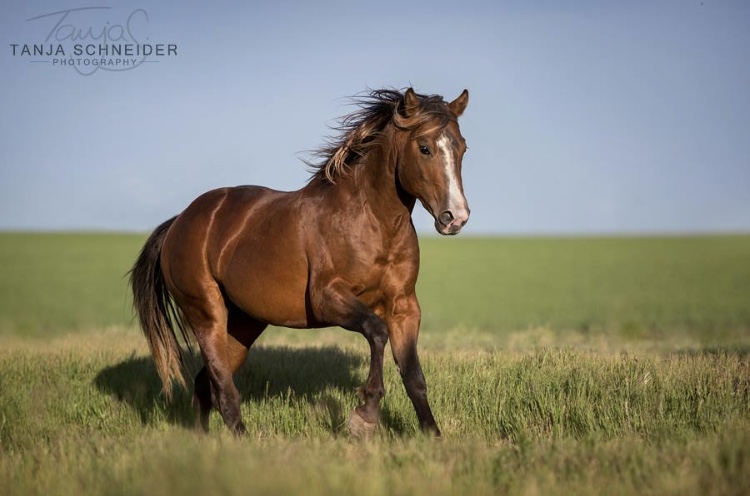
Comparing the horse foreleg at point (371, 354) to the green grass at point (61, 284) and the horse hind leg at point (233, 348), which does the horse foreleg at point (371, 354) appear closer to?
the horse hind leg at point (233, 348)

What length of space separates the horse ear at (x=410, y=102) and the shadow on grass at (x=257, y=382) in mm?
2784

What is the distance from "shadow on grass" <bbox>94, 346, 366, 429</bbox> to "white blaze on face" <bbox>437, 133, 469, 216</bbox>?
255 centimetres

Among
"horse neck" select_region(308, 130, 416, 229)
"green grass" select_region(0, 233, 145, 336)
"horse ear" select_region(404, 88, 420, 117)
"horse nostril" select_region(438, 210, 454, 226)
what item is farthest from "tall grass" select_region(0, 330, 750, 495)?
"horse ear" select_region(404, 88, 420, 117)

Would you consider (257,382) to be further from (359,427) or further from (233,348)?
(359,427)

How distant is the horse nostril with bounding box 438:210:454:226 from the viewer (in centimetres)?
509

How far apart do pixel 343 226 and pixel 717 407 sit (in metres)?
3.13

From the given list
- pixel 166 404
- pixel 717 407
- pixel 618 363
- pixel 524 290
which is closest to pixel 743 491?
pixel 717 407

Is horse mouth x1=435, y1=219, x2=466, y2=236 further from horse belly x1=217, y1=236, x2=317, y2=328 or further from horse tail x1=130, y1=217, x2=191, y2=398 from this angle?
horse tail x1=130, y1=217, x2=191, y2=398

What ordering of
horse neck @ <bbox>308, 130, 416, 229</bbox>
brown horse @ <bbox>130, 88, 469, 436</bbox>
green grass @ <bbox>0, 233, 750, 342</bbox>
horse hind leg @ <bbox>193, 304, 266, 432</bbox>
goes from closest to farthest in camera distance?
1. brown horse @ <bbox>130, 88, 469, 436</bbox>
2. horse neck @ <bbox>308, 130, 416, 229</bbox>
3. horse hind leg @ <bbox>193, 304, 266, 432</bbox>
4. green grass @ <bbox>0, 233, 750, 342</bbox>

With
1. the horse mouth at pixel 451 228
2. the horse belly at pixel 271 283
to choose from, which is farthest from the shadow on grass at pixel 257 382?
the horse mouth at pixel 451 228

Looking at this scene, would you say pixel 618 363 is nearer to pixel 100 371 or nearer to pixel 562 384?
pixel 562 384

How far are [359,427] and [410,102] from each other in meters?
2.38

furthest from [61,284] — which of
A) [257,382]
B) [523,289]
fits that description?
[257,382]

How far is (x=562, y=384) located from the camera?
261 inches
